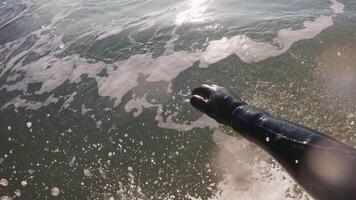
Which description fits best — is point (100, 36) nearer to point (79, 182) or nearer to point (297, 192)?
point (79, 182)

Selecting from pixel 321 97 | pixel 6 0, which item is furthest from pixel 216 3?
pixel 6 0

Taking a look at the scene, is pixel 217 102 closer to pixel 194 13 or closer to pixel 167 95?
pixel 167 95

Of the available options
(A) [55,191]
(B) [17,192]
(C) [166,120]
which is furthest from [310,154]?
(B) [17,192]

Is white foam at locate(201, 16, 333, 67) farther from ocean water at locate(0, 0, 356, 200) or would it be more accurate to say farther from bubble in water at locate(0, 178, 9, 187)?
bubble in water at locate(0, 178, 9, 187)

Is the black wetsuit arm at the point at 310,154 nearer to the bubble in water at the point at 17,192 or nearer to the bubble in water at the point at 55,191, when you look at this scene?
the bubble in water at the point at 55,191

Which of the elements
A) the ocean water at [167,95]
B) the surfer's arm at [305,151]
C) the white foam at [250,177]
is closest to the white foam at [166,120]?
the ocean water at [167,95]

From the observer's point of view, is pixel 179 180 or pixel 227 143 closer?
pixel 179 180
